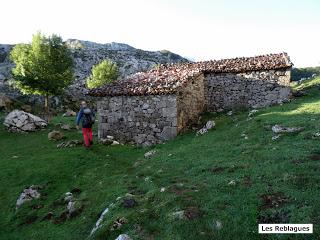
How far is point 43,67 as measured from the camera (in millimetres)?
30594

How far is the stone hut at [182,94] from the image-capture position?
21.0m

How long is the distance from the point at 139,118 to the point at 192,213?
13293 mm

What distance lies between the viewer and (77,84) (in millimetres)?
55375

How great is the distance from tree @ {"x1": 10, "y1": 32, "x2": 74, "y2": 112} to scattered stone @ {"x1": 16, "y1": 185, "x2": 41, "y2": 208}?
18.3 metres

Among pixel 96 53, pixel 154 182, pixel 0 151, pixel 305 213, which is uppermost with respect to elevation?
pixel 96 53

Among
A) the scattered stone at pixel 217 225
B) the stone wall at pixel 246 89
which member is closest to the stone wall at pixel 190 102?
the stone wall at pixel 246 89

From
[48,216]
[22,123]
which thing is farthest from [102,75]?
[48,216]

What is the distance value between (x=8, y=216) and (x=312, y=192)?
10.2 metres

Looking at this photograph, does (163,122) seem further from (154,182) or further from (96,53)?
(96,53)

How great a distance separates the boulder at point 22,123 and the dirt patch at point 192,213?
20.1 meters

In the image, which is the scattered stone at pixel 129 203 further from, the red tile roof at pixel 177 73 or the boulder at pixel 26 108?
the boulder at pixel 26 108

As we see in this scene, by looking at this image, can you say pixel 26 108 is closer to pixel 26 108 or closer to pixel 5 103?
pixel 26 108

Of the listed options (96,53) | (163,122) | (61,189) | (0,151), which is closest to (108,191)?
(61,189)

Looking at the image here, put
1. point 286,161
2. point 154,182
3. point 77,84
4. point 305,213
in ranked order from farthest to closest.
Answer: point 77,84, point 154,182, point 286,161, point 305,213
